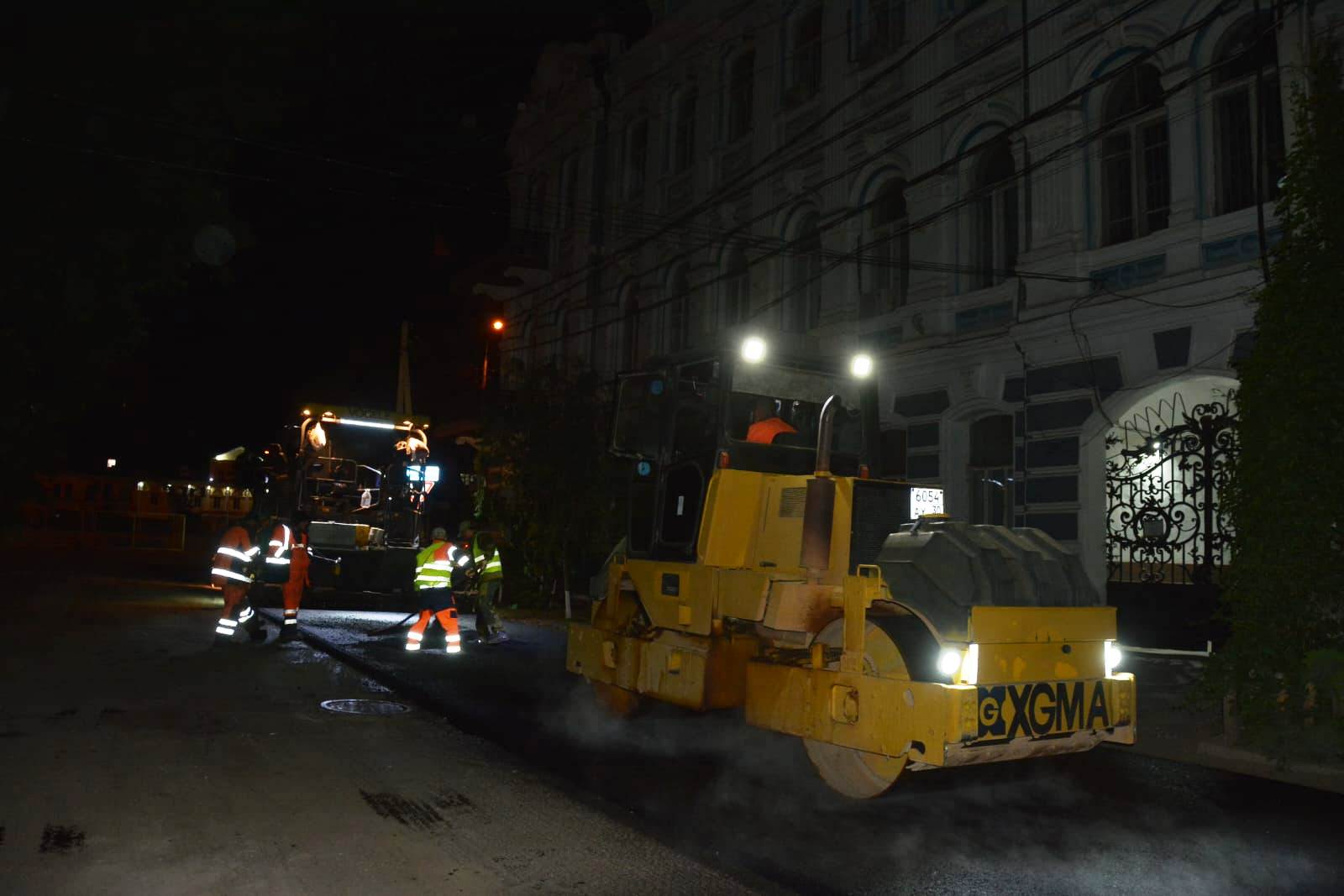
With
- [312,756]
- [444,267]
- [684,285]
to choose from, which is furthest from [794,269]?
[444,267]

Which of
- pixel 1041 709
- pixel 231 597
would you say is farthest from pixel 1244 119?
pixel 231 597

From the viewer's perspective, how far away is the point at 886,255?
17.9m

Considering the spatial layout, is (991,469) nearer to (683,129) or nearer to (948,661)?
(948,661)

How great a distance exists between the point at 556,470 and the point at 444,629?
20.8ft

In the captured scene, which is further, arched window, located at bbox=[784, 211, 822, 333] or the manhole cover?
arched window, located at bbox=[784, 211, 822, 333]

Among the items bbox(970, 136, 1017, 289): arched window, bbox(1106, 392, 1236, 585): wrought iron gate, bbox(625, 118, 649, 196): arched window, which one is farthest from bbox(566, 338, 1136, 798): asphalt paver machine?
bbox(625, 118, 649, 196): arched window

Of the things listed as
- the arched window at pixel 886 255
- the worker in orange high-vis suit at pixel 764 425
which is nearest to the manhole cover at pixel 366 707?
the worker in orange high-vis suit at pixel 764 425

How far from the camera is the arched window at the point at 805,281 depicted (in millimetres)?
19391

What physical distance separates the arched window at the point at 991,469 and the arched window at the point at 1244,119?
4.32 m

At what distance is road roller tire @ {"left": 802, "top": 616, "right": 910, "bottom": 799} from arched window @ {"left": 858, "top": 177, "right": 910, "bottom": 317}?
11.7 meters

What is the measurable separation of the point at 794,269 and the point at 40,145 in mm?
12462

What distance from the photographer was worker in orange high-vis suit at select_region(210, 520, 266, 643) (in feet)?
42.3

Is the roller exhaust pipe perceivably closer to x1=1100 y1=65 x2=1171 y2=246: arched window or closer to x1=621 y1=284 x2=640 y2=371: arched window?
x1=1100 y1=65 x2=1171 y2=246: arched window

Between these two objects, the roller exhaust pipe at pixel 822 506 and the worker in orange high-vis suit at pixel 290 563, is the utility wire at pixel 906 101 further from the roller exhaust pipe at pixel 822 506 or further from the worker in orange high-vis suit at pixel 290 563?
the worker in orange high-vis suit at pixel 290 563
